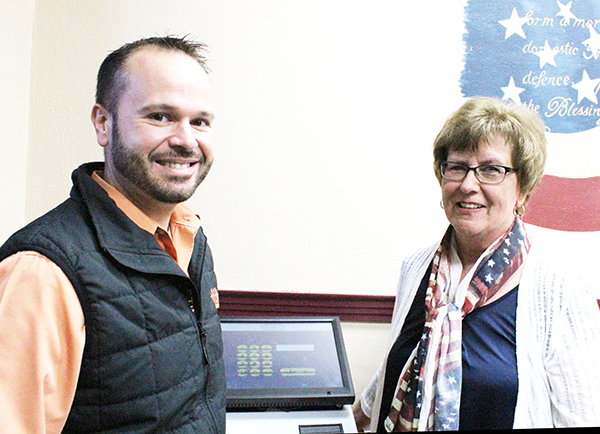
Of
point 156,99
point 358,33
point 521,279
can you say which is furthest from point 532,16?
point 156,99

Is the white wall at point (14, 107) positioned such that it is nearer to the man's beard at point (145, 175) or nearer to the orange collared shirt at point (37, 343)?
the man's beard at point (145, 175)

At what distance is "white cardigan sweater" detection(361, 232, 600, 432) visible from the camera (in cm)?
119

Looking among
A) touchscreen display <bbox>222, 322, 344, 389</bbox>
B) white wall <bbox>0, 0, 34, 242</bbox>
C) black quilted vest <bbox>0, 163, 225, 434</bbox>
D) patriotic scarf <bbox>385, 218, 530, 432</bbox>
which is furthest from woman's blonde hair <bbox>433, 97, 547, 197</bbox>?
white wall <bbox>0, 0, 34, 242</bbox>

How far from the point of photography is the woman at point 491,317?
1211mm

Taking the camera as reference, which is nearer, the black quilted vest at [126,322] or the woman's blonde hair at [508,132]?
the black quilted vest at [126,322]

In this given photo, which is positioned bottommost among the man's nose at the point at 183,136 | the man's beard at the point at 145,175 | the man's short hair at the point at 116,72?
the man's beard at the point at 145,175

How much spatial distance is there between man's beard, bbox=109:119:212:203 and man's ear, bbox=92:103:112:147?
21 mm

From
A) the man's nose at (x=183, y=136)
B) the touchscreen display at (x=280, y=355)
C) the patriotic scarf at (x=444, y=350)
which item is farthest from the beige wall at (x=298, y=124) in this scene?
the man's nose at (x=183, y=136)

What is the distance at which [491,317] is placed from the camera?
129 centimetres

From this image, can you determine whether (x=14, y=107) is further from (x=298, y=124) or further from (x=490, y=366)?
(x=490, y=366)

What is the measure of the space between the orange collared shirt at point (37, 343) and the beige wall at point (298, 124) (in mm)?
1038

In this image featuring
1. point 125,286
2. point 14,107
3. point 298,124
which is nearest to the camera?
point 125,286

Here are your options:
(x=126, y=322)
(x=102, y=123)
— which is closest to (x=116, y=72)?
(x=102, y=123)

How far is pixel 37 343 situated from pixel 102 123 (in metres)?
0.44
